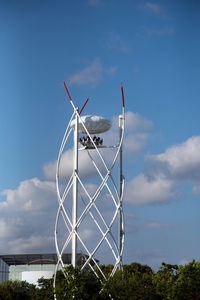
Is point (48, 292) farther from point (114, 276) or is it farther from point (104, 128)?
point (104, 128)

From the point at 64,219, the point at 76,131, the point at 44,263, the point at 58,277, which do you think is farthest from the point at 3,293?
the point at 44,263

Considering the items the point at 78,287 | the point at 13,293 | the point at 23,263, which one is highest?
the point at 23,263

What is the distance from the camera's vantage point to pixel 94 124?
40.1 m

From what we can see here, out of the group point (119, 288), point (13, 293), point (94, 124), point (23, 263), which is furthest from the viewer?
point (23, 263)

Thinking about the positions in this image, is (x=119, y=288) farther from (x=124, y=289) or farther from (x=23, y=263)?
(x=23, y=263)

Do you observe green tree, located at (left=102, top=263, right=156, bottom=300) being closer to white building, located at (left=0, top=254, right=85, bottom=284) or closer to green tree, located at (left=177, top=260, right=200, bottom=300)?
green tree, located at (left=177, top=260, right=200, bottom=300)

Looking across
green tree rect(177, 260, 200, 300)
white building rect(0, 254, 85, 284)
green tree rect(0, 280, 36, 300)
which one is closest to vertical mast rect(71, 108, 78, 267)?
green tree rect(177, 260, 200, 300)

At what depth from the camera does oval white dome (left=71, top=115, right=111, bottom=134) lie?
40.0 meters

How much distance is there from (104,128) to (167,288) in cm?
1320

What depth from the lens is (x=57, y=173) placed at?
131ft

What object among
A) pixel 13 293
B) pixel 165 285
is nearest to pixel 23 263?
pixel 13 293

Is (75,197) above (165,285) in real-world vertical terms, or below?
above

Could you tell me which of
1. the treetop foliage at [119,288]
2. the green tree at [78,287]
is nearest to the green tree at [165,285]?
the treetop foliage at [119,288]

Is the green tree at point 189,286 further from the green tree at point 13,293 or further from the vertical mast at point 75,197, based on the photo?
the green tree at point 13,293
